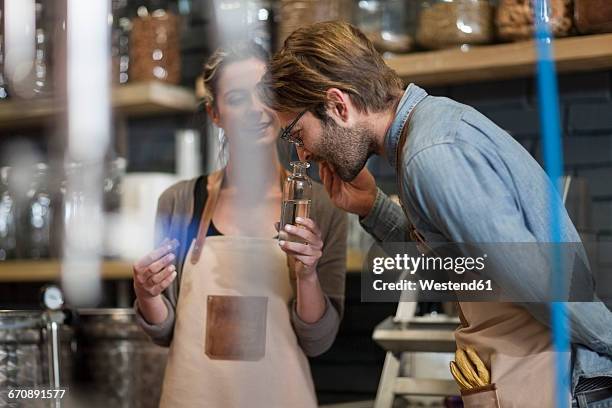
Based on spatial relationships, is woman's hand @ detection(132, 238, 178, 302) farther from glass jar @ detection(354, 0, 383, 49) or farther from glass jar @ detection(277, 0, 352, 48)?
glass jar @ detection(354, 0, 383, 49)

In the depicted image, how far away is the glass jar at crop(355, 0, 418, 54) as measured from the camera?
4.97 ft

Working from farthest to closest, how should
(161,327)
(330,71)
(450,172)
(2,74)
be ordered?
(2,74) < (161,327) < (330,71) < (450,172)

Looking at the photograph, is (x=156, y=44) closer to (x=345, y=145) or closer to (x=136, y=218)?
(x=136, y=218)

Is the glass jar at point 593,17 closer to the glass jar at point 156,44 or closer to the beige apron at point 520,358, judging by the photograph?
the beige apron at point 520,358

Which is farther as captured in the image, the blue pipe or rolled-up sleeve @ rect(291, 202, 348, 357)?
rolled-up sleeve @ rect(291, 202, 348, 357)

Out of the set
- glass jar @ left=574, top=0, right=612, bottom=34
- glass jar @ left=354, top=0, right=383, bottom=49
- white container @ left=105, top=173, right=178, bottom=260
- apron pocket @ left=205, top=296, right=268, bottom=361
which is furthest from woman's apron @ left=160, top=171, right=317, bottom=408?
glass jar @ left=574, top=0, right=612, bottom=34

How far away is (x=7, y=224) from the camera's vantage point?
5.31 ft

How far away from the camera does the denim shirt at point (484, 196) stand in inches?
43.3

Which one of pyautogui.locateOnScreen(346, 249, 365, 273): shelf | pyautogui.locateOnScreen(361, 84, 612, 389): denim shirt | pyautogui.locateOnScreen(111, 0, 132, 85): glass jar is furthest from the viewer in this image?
pyautogui.locateOnScreen(111, 0, 132, 85): glass jar

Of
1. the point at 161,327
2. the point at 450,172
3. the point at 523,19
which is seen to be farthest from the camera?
the point at 161,327

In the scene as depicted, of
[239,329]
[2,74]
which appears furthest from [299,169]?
[2,74]

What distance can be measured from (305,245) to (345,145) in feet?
0.60

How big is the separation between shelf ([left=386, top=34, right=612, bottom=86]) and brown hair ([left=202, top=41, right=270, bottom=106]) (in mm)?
213

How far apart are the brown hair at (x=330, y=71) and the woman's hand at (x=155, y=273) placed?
0.34 metres
